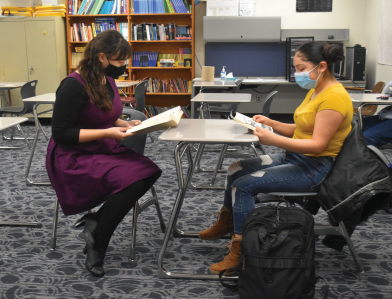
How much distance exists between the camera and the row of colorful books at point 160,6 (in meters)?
6.28

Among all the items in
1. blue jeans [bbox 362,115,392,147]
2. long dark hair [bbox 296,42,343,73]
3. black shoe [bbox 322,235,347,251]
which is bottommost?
black shoe [bbox 322,235,347,251]

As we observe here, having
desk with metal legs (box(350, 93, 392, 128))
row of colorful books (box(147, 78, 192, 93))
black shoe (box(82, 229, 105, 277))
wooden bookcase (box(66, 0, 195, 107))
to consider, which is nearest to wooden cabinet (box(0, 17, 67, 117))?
wooden bookcase (box(66, 0, 195, 107))

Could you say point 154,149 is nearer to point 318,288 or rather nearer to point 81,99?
point 81,99

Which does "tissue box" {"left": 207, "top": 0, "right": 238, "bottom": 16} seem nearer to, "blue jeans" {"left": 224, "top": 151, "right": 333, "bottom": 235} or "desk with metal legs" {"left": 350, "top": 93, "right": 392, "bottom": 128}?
"desk with metal legs" {"left": 350, "top": 93, "right": 392, "bottom": 128}

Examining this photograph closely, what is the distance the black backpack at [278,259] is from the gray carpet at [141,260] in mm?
183

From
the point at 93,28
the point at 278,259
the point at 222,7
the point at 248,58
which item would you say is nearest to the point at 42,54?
the point at 93,28

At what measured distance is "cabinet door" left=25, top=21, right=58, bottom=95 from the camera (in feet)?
20.6

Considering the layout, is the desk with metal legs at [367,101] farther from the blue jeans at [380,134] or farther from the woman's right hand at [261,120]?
the woman's right hand at [261,120]

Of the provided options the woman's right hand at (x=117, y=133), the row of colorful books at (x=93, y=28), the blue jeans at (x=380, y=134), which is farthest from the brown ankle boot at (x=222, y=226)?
the row of colorful books at (x=93, y=28)

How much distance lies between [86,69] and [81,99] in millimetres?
149

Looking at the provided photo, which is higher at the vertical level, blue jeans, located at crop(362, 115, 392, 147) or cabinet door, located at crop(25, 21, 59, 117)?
cabinet door, located at crop(25, 21, 59, 117)

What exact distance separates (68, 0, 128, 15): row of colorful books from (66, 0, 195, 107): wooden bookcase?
0.32ft

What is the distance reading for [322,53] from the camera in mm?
1795

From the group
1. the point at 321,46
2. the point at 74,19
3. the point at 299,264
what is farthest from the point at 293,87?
the point at 299,264
